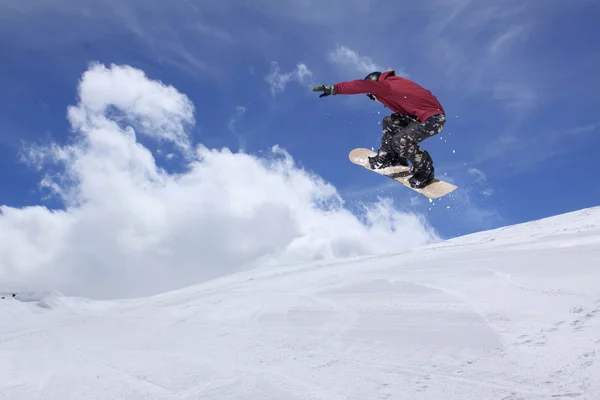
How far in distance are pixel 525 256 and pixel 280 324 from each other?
4.05 metres

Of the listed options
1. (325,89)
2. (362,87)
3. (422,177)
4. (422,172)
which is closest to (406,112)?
(362,87)

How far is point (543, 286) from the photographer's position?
5910 millimetres

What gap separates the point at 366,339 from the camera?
5.36 metres

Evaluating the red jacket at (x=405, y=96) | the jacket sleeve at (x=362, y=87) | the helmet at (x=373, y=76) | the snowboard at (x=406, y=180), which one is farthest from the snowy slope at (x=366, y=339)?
the helmet at (x=373, y=76)

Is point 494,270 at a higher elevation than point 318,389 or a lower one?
higher

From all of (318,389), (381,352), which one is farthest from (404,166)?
(318,389)

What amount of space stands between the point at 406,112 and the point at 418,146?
0.83 m

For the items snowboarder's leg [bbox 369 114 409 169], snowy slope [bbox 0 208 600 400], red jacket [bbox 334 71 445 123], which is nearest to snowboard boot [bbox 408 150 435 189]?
snowboarder's leg [bbox 369 114 409 169]

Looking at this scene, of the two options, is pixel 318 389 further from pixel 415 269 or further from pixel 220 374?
pixel 415 269

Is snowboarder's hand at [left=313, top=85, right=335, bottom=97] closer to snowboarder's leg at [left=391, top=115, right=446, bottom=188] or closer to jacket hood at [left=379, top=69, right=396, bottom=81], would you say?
jacket hood at [left=379, top=69, right=396, bottom=81]

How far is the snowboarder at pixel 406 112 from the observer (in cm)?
931

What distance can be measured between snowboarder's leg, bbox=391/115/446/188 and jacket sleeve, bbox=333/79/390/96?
3.51 feet

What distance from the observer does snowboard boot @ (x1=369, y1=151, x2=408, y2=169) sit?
441 inches

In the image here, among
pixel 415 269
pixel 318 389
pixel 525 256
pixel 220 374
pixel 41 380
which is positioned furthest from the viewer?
pixel 415 269
